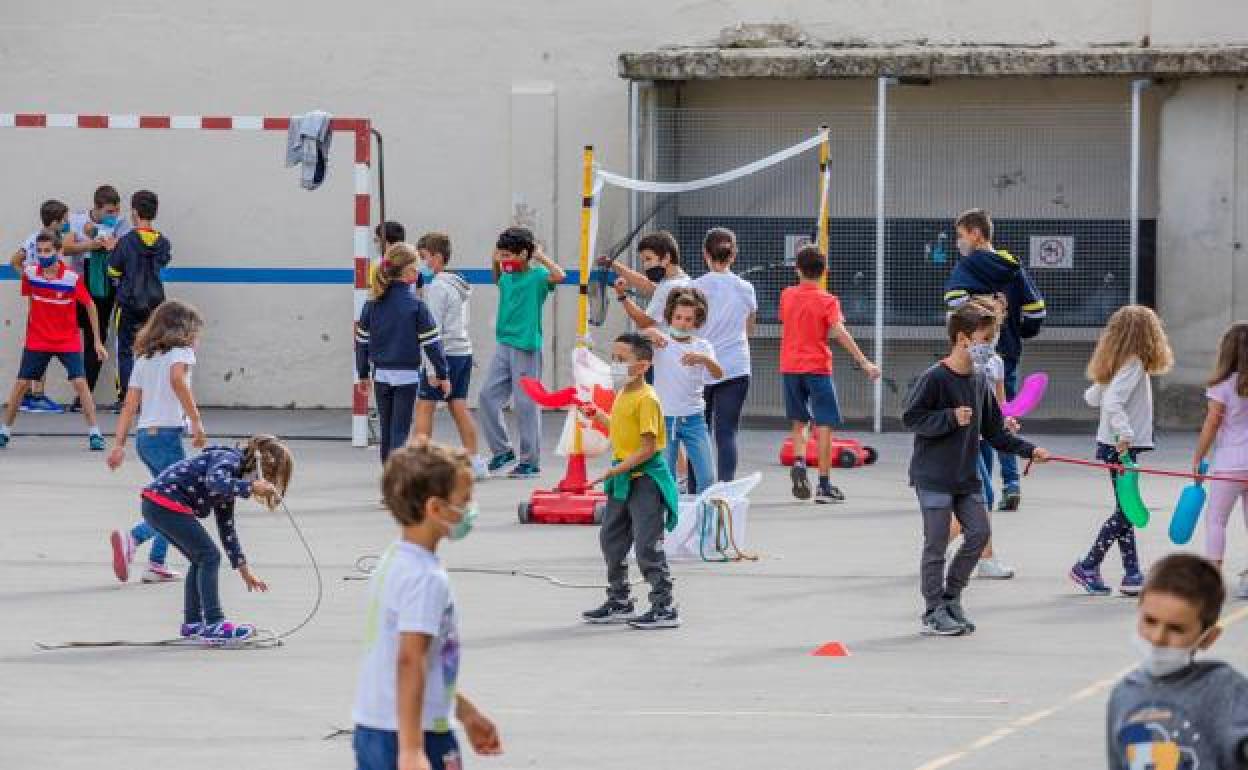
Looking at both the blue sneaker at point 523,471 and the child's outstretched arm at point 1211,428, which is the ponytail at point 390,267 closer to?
the blue sneaker at point 523,471

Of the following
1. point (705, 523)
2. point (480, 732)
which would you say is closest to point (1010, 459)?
point (705, 523)

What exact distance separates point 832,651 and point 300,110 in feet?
42.4

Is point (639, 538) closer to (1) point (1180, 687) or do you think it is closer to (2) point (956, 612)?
(2) point (956, 612)

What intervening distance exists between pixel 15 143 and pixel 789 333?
9.67m

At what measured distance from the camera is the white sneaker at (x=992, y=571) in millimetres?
12031

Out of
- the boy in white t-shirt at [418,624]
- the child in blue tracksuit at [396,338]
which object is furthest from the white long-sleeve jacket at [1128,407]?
the boy in white t-shirt at [418,624]

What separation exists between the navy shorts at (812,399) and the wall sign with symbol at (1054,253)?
5177mm

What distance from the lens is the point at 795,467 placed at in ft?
49.9

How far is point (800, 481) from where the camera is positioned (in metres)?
15.2

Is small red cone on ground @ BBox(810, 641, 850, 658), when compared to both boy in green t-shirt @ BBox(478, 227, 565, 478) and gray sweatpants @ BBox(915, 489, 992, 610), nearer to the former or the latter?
gray sweatpants @ BBox(915, 489, 992, 610)

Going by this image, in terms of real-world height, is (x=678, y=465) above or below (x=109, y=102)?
below

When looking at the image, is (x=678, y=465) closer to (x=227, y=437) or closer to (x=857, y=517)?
(x=857, y=517)

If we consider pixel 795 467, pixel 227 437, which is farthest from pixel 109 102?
pixel 795 467

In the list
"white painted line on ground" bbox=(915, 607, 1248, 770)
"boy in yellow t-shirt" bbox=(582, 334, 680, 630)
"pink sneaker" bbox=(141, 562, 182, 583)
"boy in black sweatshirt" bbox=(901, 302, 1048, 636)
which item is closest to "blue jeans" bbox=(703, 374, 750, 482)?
"boy in yellow t-shirt" bbox=(582, 334, 680, 630)
